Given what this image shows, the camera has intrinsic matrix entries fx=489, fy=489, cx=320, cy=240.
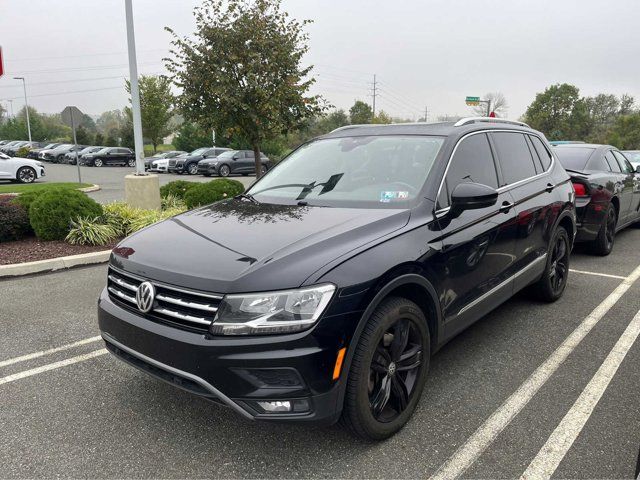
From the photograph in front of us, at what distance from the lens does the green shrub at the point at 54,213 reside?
714 cm

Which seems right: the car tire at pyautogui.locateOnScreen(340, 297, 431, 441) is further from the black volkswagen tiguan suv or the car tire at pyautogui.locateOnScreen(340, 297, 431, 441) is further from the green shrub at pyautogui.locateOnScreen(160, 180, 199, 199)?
the green shrub at pyautogui.locateOnScreen(160, 180, 199, 199)

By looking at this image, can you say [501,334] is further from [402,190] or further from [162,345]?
[162,345]

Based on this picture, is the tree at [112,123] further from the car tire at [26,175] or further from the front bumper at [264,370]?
the front bumper at [264,370]

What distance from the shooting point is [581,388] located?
331 centimetres

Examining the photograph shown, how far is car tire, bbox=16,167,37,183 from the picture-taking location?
67.6 feet

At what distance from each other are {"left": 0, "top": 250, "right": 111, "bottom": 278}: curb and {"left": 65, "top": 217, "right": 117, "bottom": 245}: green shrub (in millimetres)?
450

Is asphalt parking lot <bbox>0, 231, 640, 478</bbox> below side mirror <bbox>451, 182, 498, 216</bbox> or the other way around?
below

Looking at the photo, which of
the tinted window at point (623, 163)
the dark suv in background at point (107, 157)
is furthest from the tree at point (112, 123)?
the tinted window at point (623, 163)

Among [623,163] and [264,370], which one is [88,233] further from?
[623,163]

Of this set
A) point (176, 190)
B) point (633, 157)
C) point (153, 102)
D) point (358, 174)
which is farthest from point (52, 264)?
point (153, 102)

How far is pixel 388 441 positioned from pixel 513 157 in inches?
110

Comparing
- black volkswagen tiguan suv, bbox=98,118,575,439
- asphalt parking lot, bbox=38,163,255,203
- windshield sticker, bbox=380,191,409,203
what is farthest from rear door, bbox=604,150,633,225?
asphalt parking lot, bbox=38,163,255,203

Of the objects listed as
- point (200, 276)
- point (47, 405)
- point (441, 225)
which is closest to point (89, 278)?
point (47, 405)

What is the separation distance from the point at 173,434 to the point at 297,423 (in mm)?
920
